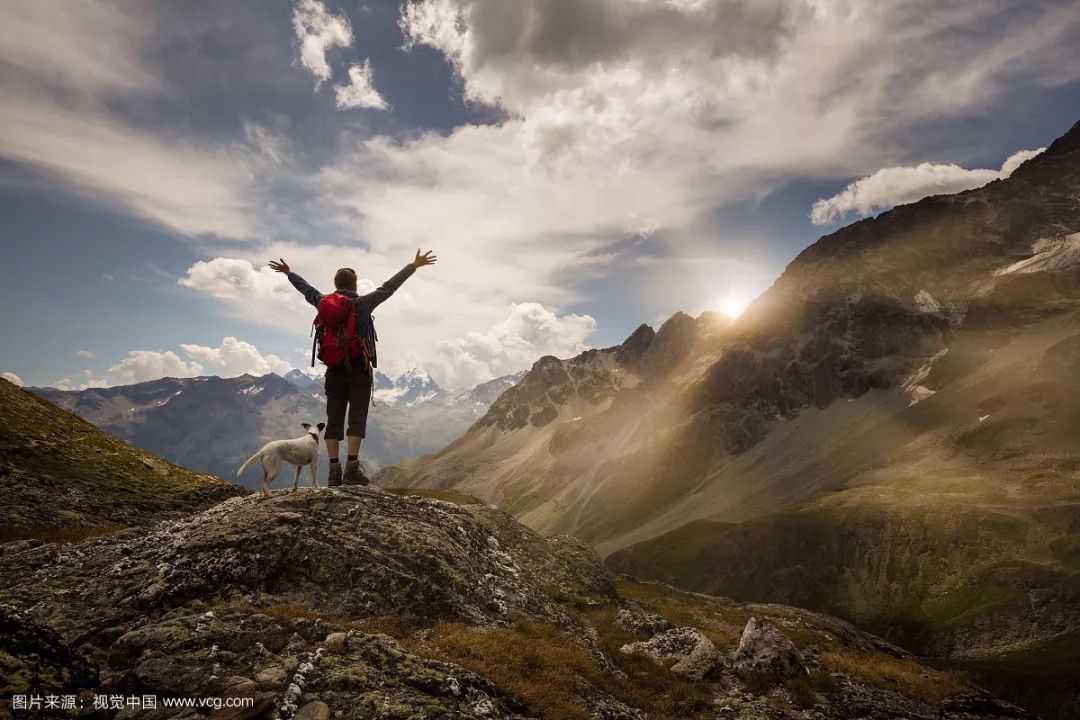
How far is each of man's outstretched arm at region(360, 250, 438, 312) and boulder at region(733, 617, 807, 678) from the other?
1713 cm

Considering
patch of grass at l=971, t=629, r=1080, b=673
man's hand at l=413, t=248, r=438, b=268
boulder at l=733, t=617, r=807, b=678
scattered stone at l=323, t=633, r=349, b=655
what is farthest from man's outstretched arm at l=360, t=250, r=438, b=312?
patch of grass at l=971, t=629, r=1080, b=673

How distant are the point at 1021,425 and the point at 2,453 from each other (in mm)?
233176

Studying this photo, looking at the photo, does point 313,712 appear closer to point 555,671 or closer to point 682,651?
point 555,671

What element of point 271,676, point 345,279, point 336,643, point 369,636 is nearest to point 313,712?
point 271,676

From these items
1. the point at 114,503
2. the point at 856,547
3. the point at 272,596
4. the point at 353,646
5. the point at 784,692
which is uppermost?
the point at 114,503

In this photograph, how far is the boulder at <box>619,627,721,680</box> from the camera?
17719 mm

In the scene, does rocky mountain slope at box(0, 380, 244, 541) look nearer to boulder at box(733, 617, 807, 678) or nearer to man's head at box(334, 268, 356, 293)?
man's head at box(334, 268, 356, 293)

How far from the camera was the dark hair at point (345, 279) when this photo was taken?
655 inches

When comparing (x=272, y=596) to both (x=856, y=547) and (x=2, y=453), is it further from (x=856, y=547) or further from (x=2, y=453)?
(x=856, y=547)

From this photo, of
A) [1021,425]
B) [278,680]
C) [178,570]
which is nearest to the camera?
[278,680]

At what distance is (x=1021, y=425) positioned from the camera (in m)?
169

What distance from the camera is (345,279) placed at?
16703 mm

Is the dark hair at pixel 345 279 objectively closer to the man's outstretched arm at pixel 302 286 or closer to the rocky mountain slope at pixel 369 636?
the man's outstretched arm at pixel 302 286

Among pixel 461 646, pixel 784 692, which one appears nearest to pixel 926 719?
pixel 784 692
